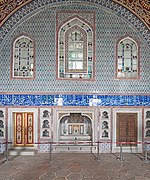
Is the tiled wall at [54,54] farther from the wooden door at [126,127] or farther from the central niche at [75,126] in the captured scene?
the central niche at [75,126]

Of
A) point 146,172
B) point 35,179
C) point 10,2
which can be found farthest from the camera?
point 10,2

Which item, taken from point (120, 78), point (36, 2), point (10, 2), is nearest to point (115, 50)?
point (120, 78)

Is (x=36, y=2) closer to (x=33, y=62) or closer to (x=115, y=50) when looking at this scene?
(x=33, y=62)

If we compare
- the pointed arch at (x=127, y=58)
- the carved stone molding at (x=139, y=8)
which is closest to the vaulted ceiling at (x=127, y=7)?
the carved stone molding at (x=139, y=8)

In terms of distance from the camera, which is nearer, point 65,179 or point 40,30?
point 65,179

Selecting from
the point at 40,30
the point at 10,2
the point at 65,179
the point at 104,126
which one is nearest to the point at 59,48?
the point at 40,30

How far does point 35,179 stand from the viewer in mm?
5773

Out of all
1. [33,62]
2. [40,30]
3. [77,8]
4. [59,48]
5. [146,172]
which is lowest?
[146,172]

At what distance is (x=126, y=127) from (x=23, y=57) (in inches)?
190

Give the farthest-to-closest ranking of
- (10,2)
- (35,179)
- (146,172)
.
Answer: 1. (10,2)
2. (146,172)
3. (35,179)

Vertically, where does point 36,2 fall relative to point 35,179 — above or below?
above

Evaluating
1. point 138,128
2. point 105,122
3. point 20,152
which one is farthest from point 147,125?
point 20,152

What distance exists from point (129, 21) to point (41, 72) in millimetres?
3930

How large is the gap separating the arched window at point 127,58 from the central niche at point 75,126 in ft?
7.41
